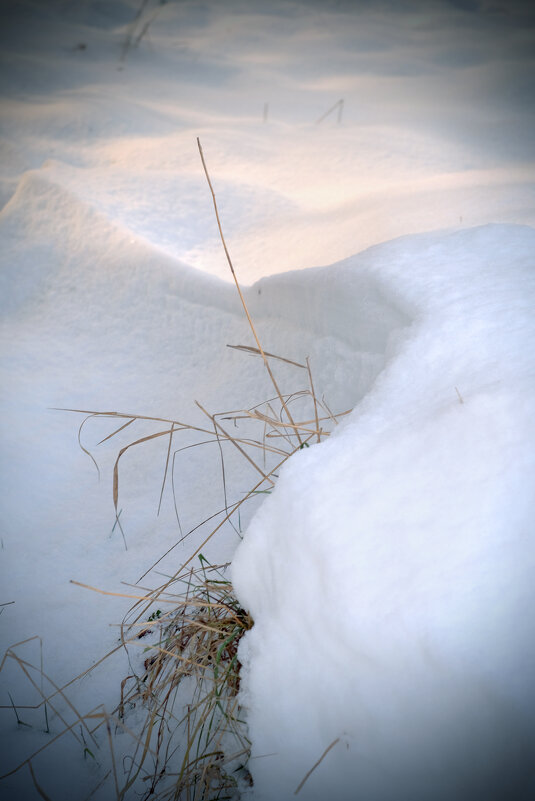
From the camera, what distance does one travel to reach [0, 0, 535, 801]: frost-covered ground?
0.47m

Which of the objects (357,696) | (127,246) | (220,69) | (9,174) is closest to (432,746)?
(357,696)

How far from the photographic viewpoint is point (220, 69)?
137 inches

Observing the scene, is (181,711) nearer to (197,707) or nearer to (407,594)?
(197,707)

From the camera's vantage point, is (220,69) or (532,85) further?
(220,69)

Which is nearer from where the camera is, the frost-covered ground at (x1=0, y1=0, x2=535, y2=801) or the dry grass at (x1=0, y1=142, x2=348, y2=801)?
the frost-covered ground at (x1=0, y1=0, x2=535, y2=801)

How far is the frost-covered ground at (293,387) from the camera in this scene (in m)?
0.47

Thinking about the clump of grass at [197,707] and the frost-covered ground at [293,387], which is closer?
the frost-covered ground at [293,387]

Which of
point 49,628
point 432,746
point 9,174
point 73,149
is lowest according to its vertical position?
point 432,746

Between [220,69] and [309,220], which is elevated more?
[220,69]

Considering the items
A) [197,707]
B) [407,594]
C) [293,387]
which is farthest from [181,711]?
[293,387]

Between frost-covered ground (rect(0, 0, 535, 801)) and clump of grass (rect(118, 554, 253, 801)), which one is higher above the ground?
frost-covered ground (rect(0, 0, 535, 801))

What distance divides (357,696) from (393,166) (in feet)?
7.35

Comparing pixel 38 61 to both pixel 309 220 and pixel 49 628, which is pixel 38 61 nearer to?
pixel 309 220

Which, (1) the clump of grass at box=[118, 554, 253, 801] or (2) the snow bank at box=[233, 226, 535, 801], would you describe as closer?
(2) the snow bank at box=[233, 226, 535, 801]
